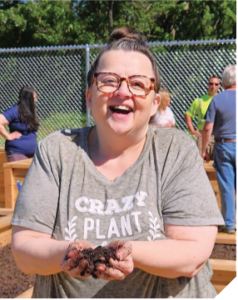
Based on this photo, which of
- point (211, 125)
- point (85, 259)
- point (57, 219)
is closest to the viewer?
point (85, 259)

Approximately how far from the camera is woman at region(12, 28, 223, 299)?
109cm

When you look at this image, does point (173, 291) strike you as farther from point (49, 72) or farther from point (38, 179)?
point (49, 72)

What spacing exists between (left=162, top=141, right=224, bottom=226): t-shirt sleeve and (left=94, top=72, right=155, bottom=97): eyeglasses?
0.48ft

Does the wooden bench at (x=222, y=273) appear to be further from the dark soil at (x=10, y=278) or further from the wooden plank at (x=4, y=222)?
the wooden plank at (x=4, y=222)

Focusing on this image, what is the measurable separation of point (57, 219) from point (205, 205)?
0.94 ft

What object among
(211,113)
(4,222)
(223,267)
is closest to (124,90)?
(4,222)

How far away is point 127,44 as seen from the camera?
1.16 metres

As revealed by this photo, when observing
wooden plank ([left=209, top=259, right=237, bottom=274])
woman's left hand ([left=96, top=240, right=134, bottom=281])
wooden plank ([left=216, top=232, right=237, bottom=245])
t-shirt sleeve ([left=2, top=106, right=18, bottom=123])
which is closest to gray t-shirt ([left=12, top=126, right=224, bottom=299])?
woman's left hand ([left=96, top=240, right=134, bottom=281])

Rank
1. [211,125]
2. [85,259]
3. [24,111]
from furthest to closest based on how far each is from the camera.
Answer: [211,125], [24,111], [85,259]

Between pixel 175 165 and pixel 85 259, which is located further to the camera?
pixel 175 165

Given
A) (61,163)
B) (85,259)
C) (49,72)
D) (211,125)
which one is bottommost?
(211,125)

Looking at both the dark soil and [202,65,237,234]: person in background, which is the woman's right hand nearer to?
the dark soil

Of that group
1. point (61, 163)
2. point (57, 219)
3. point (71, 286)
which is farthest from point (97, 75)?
point (71, 286)

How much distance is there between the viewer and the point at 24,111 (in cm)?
159
